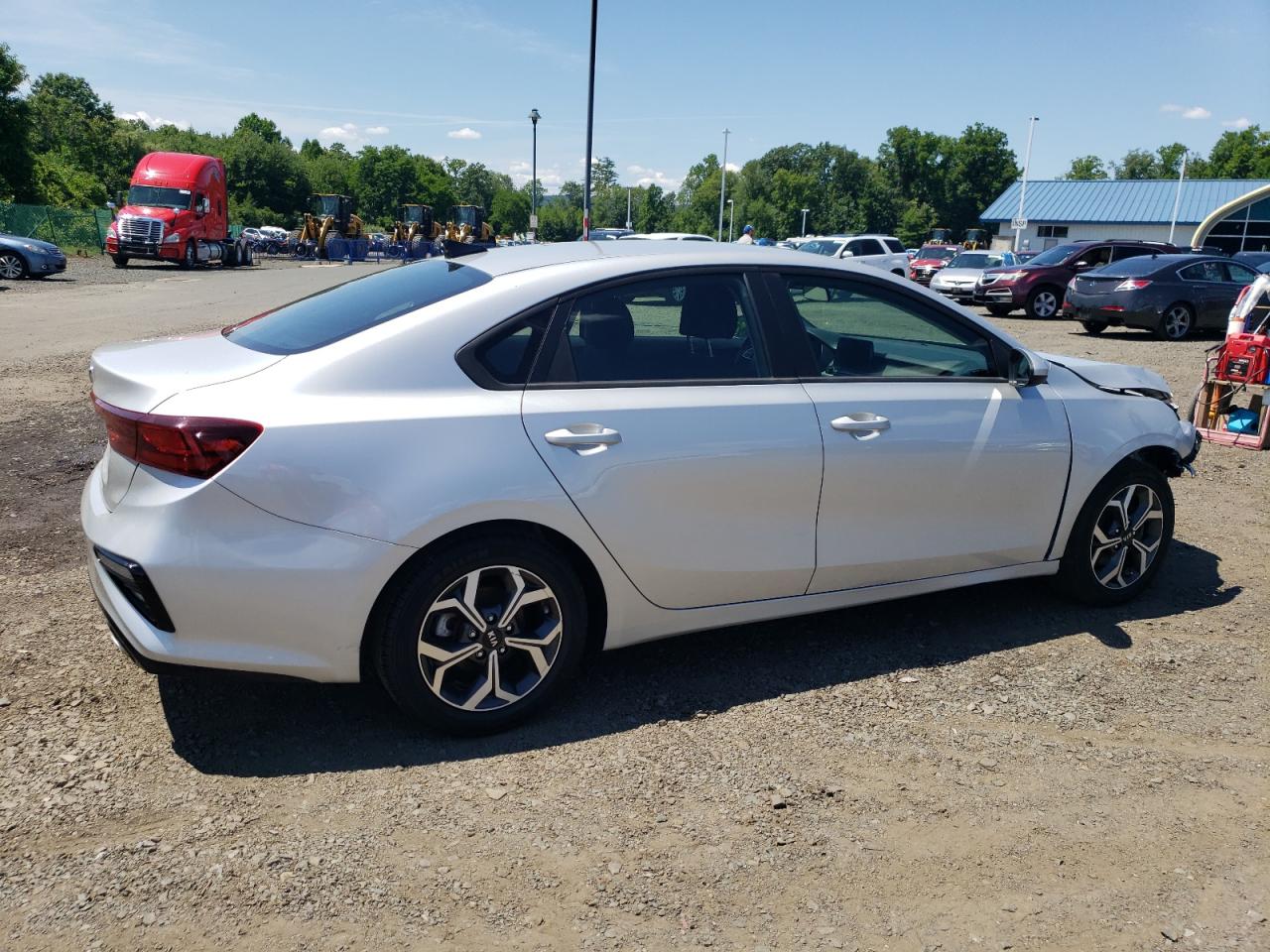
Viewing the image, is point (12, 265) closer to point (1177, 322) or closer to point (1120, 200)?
point (1177, 322)

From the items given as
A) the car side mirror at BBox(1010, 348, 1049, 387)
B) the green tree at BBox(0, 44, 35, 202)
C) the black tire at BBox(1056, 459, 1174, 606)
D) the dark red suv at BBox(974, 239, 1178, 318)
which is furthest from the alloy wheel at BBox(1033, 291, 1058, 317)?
the green tree at BBox(0, 44, 35, 202)

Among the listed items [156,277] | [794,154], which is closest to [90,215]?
[156,277]

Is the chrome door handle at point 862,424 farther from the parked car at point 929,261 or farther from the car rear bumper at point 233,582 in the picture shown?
the parked car at point 929,261

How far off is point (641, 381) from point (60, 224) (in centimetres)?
4554

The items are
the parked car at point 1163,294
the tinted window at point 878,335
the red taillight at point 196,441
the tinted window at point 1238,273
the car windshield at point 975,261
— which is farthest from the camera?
the car windshield at point 975,261

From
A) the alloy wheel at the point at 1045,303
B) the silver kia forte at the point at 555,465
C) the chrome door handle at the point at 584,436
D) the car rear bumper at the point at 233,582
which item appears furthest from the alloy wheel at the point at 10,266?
the chrome door handle at the point at 584,436

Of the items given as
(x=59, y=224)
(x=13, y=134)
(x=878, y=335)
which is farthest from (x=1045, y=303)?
(x=13, y=134)

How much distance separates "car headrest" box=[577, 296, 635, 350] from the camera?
3543 mm

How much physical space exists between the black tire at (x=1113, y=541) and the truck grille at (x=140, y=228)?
3533 centimetres

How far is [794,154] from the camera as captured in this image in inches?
5778

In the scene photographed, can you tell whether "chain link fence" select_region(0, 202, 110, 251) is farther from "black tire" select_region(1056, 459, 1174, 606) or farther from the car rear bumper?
"black tire" select_region(1056, 459, 1174, 606)

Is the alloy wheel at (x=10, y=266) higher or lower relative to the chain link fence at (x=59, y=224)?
lower

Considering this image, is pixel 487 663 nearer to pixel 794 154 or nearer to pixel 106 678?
pixel 106 678

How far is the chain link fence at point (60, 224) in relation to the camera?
39.4 meters
